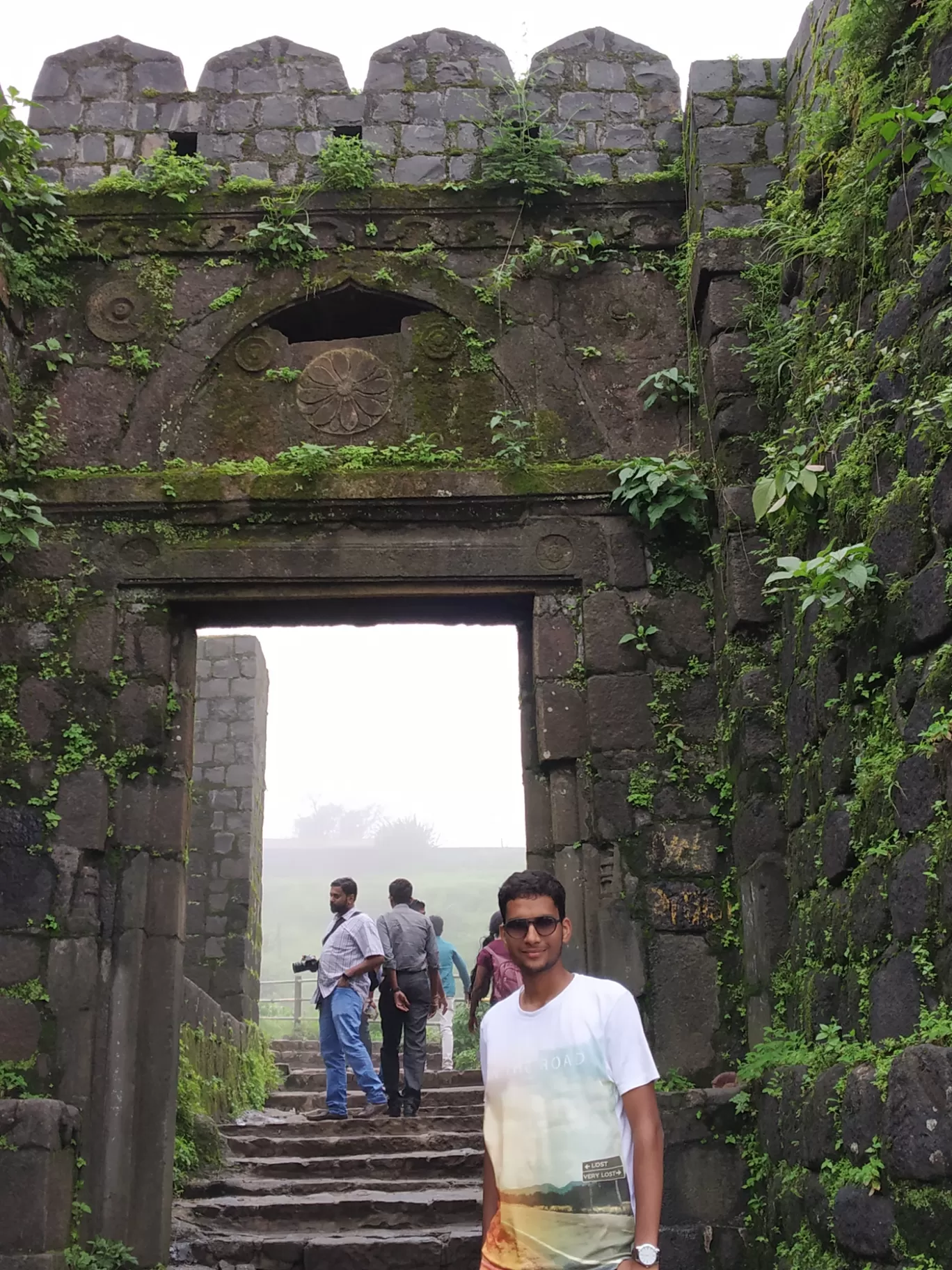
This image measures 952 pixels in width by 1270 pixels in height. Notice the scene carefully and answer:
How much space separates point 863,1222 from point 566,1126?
122 cm

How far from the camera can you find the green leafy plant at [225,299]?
623cm

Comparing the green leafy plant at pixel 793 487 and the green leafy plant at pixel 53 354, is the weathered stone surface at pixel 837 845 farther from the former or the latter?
→ the green leafy plant at pixel 53 354

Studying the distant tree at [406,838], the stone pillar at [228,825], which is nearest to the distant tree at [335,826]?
the distant tree at [406,838]

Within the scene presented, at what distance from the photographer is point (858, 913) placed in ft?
12.6

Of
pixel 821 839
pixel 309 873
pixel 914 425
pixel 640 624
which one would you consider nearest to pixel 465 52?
pixel 640 624

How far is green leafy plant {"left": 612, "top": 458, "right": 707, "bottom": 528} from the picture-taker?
5.70 m

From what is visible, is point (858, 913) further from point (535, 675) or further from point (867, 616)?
point (535, 675)

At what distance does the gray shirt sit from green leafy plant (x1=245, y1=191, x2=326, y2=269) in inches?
148

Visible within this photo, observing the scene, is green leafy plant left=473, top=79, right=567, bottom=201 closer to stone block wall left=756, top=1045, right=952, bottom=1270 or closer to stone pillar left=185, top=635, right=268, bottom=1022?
stone block wall left=756, top=1045, right=952, bottom=1270

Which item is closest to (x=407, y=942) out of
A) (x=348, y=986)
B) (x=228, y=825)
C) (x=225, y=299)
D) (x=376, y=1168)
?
(x=348, y=986)

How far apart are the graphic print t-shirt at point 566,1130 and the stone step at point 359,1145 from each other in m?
4.69

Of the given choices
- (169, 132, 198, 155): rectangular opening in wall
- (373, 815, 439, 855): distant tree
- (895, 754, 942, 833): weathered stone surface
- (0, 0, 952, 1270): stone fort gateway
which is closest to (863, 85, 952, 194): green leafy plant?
(0, 0, 952, 1270): stone fort gateway

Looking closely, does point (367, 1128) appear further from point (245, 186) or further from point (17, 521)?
point (245, 186)

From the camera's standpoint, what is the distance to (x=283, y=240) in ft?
20.5
